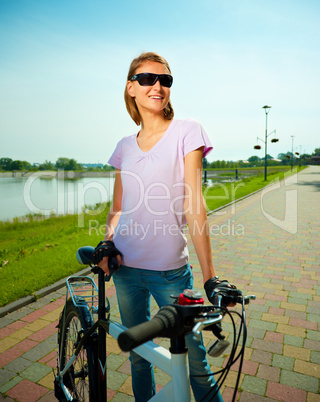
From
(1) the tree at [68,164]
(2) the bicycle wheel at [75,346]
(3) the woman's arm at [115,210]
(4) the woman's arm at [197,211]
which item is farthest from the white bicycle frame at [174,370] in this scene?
(1) the tree at [68,164]

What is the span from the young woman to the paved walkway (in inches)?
45.5

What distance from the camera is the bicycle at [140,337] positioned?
93cm

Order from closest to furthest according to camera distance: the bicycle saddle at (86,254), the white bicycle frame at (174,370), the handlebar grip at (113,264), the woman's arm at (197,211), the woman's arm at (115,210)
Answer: the white bicycle frame at (174,370)
the woman's arm at (197,211)
the handlebar grip at (113,264)
the bicycle saddle at (86,254)
the woman's arm at (115,210)

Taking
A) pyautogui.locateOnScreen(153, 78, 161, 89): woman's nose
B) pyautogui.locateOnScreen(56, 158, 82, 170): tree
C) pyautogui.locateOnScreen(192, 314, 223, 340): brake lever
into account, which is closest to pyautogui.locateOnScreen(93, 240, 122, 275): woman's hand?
pyautogui.locateOnScreen(192, 314, 223, 340): brake lever

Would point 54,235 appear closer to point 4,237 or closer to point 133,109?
point 4,237

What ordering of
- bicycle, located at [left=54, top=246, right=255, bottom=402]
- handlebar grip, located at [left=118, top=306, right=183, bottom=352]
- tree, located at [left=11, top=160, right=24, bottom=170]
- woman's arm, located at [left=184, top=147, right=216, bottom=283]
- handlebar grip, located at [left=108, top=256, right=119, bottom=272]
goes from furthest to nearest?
tree, located at [left=11, top=160, right=24, bottom=170], handlebar grip, located at [left=108, top=256, right=119, bottom=272], woman's arm, located at [left=184, top=147, right=216, bottom=283], bicycle, located at [left=54, top=246, right=255, bottom=402], handlebar grip, located at [left=118, top=306, right=183, bottom=352]

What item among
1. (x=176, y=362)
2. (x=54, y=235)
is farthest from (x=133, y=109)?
(x=54, y=235)

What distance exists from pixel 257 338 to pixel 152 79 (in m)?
2.80

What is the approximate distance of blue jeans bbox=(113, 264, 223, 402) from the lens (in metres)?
1.61

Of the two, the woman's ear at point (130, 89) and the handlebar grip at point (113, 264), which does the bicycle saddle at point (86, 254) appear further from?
the woman's ear at point (130, 89)

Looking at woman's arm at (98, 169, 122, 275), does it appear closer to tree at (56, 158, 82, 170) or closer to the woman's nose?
the woman's nose

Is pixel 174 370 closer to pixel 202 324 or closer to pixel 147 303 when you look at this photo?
pixel 202 324

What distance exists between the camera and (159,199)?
161 cm

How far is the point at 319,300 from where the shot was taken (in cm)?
422
